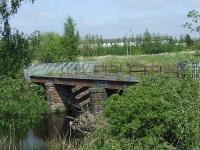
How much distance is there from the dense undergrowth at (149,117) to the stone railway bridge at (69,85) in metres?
26.0

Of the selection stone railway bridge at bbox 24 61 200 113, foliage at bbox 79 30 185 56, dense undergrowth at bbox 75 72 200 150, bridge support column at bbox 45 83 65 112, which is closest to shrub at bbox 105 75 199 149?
dense undergrowth at bbox 75 72 200 150

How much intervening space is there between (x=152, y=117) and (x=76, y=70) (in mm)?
38991

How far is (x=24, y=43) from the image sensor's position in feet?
67.5

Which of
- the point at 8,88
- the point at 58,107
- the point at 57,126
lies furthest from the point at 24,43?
the point at 58,107

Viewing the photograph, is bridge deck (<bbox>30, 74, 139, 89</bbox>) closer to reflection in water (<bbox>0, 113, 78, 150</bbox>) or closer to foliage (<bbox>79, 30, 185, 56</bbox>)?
reflection in water (<bbox>0, 113, 78, 150</bbox>)

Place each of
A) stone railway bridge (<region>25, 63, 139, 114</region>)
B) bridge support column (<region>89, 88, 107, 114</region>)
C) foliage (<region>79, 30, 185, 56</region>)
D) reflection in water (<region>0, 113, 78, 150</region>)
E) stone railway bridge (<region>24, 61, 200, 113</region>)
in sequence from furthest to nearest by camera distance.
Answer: foliage (<region>79, 30, 185, 56</region>), stone railway bridge (<region>25, 63, 139, 114</region>), stone railway bridge (<region>24, 61, 200, 113</region>), bridge support column (<region>89, 88, 107, 114</region>), reflection in water (<region>0, 113, 78, 150</region>)

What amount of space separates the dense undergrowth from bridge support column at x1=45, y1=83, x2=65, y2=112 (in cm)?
4004

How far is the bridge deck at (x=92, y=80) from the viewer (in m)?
40.7

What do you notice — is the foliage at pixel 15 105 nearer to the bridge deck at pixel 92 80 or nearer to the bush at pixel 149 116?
the bush at pixel 149 116

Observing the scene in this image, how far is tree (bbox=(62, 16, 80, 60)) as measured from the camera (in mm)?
70500

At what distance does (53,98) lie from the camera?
2312 inches

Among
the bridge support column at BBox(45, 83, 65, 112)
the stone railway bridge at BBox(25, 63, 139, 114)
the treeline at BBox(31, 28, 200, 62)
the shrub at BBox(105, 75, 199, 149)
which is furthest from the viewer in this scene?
the treeline at BBox(31, 28, 200, 62)

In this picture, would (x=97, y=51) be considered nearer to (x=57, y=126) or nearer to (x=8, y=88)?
(x=57, y=126)

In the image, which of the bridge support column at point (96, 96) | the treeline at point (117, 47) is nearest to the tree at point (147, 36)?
the treeline at point (117, 47)
